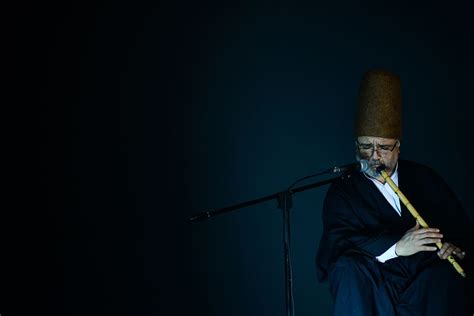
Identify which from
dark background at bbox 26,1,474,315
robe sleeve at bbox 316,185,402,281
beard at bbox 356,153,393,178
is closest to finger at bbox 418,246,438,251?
robe sleeve at bbox 316,185,402,281

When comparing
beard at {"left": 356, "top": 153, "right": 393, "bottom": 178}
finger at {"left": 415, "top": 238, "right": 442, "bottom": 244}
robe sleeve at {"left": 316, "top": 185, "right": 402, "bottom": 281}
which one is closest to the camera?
finger at {"left": 415, "top": 238, "right": 442, "bottom": 244}

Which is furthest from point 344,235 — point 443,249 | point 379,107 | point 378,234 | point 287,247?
point 379,107

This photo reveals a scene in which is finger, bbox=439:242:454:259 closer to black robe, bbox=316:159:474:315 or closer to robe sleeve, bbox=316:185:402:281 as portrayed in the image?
black robe, bbox=316:159:474:315

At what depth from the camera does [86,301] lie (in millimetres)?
2941

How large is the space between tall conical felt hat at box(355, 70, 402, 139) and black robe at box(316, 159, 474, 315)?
0.68ft

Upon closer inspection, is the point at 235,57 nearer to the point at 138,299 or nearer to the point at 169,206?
the point at 169,206

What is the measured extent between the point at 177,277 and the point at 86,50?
4.37ft

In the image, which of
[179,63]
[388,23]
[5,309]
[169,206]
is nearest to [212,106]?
[179,63]

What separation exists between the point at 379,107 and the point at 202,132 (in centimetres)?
108

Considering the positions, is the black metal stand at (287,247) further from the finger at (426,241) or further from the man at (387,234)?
the finger at (426,241)

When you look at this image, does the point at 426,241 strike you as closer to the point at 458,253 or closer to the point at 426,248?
the point at 426,248

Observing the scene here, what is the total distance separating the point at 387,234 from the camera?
237 centimetres

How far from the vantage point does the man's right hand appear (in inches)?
88.9

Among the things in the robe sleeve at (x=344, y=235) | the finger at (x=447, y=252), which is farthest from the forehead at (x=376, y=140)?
the finger at (x=447, y=252)
